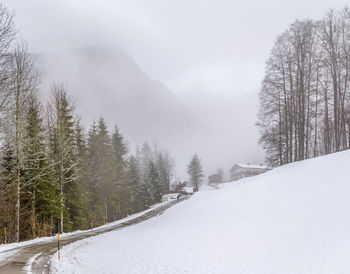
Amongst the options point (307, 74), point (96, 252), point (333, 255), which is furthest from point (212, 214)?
point (307, 74)

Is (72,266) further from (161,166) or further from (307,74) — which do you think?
(161,166)

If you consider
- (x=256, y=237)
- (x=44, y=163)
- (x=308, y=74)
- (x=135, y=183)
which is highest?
(x=308, y=74)

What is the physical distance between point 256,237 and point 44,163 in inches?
662

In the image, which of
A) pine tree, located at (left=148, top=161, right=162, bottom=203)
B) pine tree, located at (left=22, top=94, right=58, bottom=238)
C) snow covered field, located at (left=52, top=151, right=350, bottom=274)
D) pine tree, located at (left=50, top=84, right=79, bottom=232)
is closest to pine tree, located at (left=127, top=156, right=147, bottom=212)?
pine tree, located at (left=148, top=161, right=162, bottom=203)

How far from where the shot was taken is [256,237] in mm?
13984

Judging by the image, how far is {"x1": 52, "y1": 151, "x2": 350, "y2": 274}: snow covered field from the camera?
1124 cm

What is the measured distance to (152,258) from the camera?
44.2 feet

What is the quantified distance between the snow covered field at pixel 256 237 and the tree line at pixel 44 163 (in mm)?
5477

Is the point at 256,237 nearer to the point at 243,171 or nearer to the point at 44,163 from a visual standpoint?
the point at 44,163

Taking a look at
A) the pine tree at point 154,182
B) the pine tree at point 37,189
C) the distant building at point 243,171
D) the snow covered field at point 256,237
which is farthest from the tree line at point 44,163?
the distant building at point 243,171

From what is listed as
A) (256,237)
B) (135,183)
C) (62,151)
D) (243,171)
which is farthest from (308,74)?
(243,171)

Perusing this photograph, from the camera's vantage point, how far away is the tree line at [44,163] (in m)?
12.9

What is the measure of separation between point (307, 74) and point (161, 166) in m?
55.9

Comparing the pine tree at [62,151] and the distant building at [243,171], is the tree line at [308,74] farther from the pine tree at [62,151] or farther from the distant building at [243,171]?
the distant building at [243,171]
